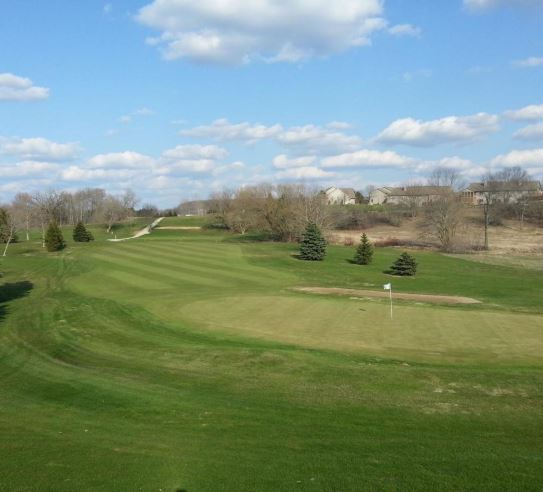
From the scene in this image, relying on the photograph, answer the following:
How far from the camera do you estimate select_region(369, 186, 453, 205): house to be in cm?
8933

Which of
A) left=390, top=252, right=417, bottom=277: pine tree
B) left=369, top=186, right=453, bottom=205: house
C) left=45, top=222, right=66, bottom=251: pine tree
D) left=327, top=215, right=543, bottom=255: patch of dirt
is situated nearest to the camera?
left=390, top=252, right=417, bottom=277: pine tree

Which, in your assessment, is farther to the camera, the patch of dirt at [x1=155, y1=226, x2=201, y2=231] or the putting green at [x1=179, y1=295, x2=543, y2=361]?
the patch of dirt at [x1=155, y1=226, x2=201, y2=231]

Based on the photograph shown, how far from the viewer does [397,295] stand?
1399 inches

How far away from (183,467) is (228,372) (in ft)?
23.9

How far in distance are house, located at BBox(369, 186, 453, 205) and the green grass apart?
58.6m

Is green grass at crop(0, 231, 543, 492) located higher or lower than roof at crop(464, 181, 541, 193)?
lower

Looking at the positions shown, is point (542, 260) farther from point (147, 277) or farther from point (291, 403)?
point (291, 403)

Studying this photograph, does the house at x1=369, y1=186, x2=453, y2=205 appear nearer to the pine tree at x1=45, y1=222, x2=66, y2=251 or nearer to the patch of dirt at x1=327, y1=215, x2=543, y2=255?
the patch of dirt at x1=327, y1=215, x2=543, y2=255

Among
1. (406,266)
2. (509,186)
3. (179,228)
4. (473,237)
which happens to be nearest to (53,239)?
(406,266)

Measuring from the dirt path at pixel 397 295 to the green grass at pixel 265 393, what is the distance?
8.36 feet

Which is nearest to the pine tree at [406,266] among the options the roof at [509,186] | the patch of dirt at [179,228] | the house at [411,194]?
the house at [411,194]

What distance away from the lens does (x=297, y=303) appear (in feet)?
97.9

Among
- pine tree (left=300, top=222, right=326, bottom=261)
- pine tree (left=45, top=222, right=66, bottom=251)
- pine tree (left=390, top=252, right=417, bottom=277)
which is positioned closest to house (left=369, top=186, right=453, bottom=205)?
pine tree (left=300, top=222, right=326, bottom=261)

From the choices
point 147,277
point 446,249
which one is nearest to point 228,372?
point 147,277
